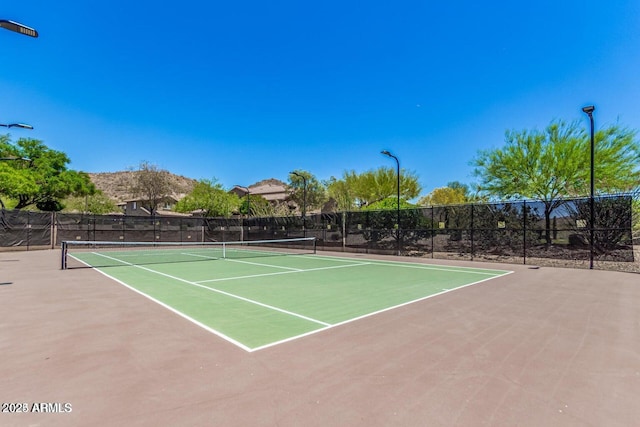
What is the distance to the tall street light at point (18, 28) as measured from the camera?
19.1ft

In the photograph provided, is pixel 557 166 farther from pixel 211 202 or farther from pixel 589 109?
pixel 211 202

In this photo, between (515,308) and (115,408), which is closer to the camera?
(115,408)

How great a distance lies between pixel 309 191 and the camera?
54.7 meters

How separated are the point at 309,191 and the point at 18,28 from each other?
4884 cm

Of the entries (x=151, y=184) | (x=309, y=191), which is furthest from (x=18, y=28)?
(x=309, y=191)

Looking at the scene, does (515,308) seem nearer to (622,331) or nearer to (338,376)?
(622,331)

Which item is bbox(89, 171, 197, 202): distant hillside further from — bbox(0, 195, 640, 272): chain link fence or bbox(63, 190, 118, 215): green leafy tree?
bbox(0, 195, 640, 272): chain link fence

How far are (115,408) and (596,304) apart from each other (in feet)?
26.0

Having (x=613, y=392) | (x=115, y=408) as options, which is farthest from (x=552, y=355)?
(x=115, y=408)

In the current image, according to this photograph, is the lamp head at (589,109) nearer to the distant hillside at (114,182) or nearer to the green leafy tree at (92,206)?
the green leafy tree at (92,206)

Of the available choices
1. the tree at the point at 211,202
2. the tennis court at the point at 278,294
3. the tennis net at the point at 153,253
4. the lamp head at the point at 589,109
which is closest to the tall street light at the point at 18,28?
the tennis court at the point at 278,294

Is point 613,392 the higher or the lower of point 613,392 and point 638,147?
the lower

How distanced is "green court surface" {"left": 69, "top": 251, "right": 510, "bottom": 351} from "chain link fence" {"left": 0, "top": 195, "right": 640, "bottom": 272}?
3981 millimetres

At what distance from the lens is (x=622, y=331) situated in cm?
462
